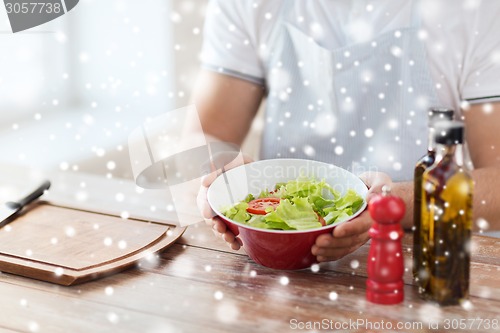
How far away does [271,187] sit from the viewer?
114 centimetres

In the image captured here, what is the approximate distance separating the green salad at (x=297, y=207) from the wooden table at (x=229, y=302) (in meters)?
0.08

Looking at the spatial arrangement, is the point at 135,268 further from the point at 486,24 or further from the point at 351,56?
the point at 486,24

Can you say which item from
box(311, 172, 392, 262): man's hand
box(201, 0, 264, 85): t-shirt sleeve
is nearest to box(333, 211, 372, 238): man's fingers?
box(311, 172, 392, 262): man's hand

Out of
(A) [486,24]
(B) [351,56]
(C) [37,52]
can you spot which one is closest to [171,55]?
(C) [37,52]

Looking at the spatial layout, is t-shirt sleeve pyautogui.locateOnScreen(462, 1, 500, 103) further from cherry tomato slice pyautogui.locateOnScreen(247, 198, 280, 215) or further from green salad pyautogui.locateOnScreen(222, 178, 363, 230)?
cherry tomato slice pyautogui.locateOnScreen(247, 198, 280, 215)

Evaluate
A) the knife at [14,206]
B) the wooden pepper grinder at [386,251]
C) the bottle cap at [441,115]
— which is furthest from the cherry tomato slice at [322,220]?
the knife at [14,206]

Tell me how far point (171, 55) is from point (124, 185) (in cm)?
114

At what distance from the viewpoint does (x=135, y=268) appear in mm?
1011

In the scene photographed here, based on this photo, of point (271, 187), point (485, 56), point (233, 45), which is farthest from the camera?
point (233, 45)

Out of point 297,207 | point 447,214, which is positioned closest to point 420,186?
point 447,214

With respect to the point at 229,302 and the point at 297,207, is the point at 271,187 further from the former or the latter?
the point at 229,302

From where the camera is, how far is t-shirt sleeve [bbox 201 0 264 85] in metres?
1.58

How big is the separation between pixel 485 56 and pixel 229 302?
2.89 ft

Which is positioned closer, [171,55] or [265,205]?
[265,205]
